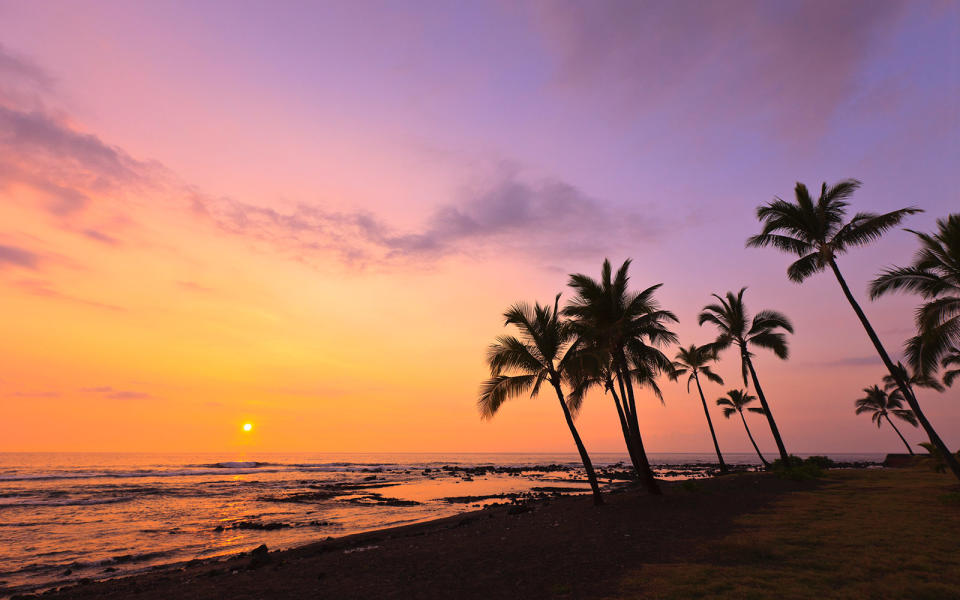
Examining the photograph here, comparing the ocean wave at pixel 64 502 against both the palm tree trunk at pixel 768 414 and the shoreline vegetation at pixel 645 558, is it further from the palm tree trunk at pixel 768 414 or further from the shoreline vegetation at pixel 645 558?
the palm tree trunk at pixel 768 414

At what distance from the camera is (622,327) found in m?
21.3

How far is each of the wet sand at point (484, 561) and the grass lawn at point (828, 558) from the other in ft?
2.88

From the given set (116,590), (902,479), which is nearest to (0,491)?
(116,590)

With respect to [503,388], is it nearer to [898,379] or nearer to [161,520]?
[898,379]

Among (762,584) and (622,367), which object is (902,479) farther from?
(762,584)

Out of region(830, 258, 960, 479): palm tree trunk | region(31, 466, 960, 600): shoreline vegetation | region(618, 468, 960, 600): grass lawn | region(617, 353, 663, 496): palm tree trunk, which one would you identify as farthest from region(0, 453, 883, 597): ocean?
region(830, 258, 960, 479): palm tree trunk

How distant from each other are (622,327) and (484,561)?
12761 millimetres

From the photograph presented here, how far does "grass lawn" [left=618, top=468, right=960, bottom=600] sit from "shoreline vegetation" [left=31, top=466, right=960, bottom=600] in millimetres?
37

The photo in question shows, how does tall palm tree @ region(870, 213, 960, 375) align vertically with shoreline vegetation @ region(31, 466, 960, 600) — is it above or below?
above

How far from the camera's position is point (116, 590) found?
14.2 meters

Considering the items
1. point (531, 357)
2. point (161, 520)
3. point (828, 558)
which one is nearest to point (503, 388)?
point (531, 357)

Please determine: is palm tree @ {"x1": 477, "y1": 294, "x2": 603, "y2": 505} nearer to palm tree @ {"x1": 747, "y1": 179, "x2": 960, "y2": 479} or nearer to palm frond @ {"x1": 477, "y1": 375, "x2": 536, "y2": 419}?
palm frond @ {"x1": 477, "y1": 375, "x2": 536, "y2": 419}

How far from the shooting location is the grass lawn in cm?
800

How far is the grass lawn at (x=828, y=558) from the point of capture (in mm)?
7996
